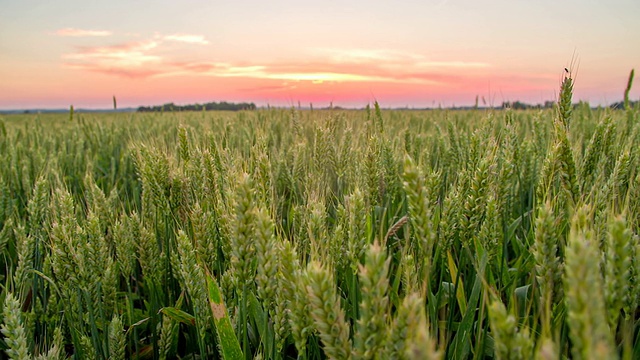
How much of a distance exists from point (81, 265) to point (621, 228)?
1.62 metres

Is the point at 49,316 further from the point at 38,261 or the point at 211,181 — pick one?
the point at 211,181

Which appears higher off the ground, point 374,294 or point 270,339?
point 374,294

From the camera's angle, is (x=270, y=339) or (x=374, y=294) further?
(x=270, y=339)

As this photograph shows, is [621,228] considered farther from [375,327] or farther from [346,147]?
[346,147]

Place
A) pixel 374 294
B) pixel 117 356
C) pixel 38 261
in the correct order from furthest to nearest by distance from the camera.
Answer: pixel 38 261
pixel 117 356
pixel 374 294

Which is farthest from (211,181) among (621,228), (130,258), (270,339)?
(621,228)

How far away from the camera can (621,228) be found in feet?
3.02

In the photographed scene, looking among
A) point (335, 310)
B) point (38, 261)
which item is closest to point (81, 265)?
point (38, 261)

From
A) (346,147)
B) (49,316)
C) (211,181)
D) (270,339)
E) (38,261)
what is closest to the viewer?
(270,339)

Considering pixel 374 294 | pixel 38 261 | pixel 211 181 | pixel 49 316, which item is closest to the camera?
pixel 374 294

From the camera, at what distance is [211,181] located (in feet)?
5.92

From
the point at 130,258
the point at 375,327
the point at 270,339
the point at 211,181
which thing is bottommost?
the point at 270,339

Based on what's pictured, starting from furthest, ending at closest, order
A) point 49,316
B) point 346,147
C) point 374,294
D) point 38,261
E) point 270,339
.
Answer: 1. point 346,147
2. point 38,261
3. point 49,316
4. point 270,339
5. point 374,294

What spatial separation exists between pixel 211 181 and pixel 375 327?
1.15 metres
